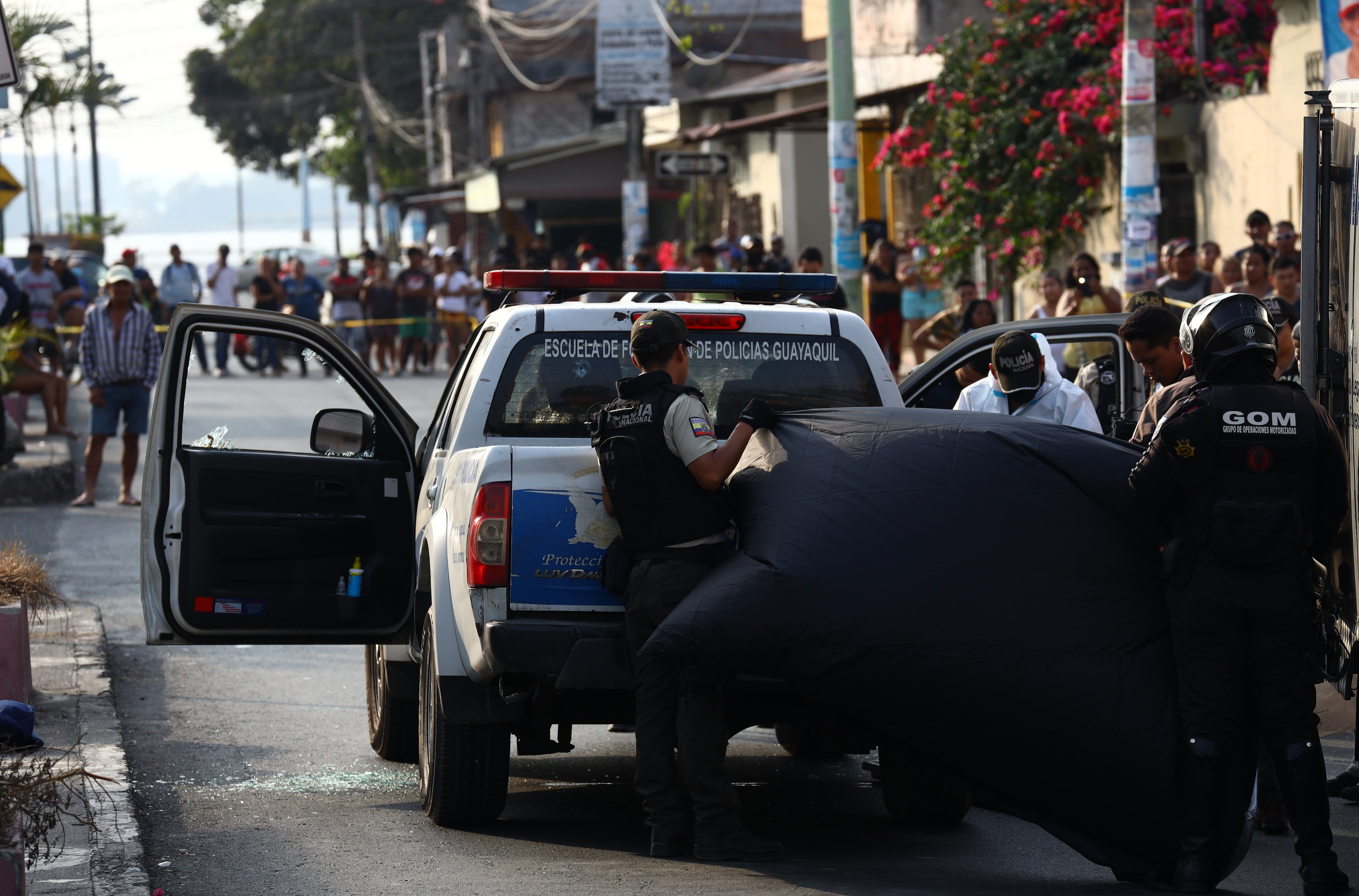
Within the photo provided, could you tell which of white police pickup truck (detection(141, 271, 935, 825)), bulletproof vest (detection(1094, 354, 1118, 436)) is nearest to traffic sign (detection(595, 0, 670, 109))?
bulletproof vest (detection(1094, 354, 1118, 436))

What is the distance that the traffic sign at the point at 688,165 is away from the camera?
72.3ft

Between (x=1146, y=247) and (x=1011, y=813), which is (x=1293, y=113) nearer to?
(x=1146, y=247)

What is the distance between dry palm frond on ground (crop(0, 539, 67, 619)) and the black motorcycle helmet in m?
4.75

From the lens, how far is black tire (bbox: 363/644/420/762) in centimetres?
703

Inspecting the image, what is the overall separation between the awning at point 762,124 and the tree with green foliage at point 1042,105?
3.71 m

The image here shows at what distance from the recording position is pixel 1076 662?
4.99 metres

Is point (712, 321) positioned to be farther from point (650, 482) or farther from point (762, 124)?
point (762, 124)

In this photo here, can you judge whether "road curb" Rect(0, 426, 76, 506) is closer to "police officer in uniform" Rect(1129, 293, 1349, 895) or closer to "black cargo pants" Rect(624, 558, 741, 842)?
"black cargo pants" Rect(624, 558, 741, 842)

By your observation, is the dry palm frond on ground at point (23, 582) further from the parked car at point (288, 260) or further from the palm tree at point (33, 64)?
the parked car at point (288, 260)

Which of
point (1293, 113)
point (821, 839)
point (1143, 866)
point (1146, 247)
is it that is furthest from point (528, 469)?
point (1293, 113)

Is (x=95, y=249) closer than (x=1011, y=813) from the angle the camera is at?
No

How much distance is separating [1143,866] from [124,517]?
10634mm

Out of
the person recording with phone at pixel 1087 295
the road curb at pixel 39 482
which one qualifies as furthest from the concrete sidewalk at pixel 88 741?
the person recording with phone at pixel 1087 295

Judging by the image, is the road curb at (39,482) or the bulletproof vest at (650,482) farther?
the road curb at (39,482)
